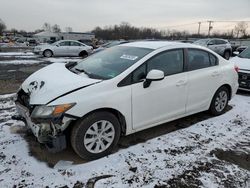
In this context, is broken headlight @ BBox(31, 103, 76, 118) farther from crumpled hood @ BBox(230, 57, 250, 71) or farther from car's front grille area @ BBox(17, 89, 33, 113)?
crumpled hood @ BBox(230, 57, 250, 71)

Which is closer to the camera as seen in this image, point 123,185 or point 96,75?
point 123,185

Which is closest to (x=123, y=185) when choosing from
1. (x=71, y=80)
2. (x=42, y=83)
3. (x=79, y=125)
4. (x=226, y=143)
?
(x=79, y=125)

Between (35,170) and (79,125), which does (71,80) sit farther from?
(35,170)

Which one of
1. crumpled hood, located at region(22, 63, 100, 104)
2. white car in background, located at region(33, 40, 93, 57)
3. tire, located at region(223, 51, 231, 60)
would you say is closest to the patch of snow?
crumpled hood, located at region(22, 63, 100, 104)

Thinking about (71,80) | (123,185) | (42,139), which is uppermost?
(71,80)

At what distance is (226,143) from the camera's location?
416 cm

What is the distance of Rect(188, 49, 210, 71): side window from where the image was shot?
4586 millimetres

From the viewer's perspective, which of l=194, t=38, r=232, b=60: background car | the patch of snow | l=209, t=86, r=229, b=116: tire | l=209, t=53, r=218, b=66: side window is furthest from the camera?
l=194, t=38, r=232, b=60: background car

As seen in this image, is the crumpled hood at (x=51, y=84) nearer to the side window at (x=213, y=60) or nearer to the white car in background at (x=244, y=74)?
the side window at (x=213, y=60)

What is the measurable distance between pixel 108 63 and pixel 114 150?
1433 millimetres

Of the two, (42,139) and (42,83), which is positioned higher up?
(42,83)

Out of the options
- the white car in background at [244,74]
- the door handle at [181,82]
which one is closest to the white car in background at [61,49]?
the white car in background at [244,74]

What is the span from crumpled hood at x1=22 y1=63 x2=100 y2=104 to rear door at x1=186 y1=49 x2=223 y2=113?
1.92 meters

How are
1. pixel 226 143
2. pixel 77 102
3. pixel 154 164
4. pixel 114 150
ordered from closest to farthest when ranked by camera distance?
pixel 77 102
pixel 154 164
pixel 114 150
pixel 226 143
